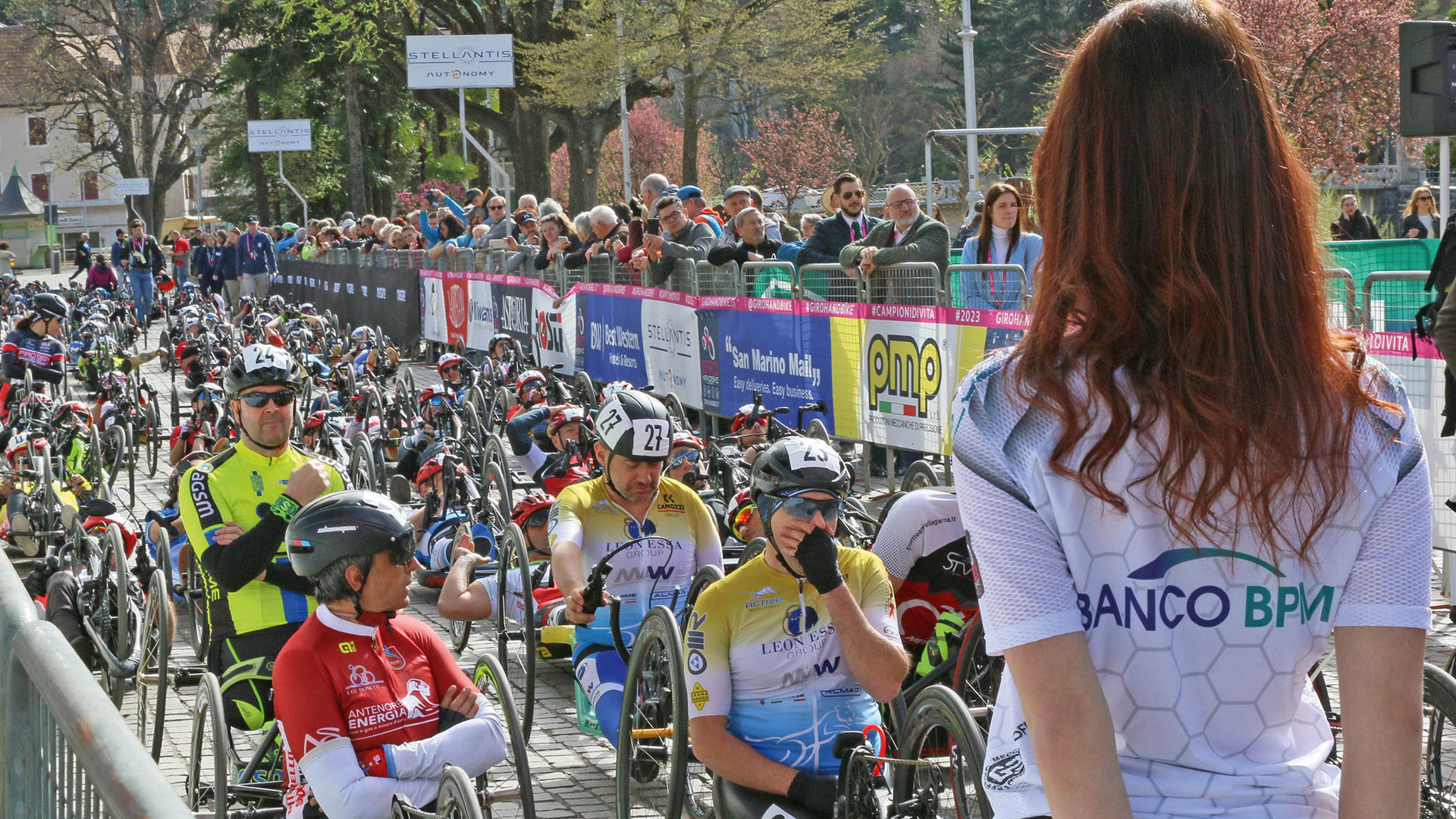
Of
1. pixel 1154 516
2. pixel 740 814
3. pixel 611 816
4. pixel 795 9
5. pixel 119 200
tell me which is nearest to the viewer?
pixel 1154 516

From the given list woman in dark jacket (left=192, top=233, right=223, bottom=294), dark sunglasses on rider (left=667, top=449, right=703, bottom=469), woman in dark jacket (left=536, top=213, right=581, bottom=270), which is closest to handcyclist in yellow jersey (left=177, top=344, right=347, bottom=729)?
dark sunglasses on rider (left=667, top=449, right=703, bottom=469)

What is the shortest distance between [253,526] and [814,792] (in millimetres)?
2493

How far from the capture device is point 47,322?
1569 centimetres

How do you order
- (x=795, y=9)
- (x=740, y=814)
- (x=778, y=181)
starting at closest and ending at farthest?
(x=740, y=814) < (x=795, y=9) < (x=778, y=181)

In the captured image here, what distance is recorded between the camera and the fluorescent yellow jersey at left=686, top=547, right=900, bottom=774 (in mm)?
4586

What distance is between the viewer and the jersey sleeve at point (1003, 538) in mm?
1450

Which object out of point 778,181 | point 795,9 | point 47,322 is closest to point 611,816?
point 47,322

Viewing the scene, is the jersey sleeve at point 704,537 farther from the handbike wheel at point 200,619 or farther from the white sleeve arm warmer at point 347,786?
the white sleeve arm warmer at point 347,786

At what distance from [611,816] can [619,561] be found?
3.19ft

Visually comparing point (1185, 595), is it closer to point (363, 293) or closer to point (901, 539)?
point (901, 539)

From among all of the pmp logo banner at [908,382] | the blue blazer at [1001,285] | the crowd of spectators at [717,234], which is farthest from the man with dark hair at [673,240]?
the blue blazer at [1001,285]

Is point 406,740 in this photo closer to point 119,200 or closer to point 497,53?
point 497,53

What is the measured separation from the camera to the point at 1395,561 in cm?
149

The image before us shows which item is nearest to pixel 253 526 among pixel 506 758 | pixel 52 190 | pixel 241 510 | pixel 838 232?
pixel 241 510
